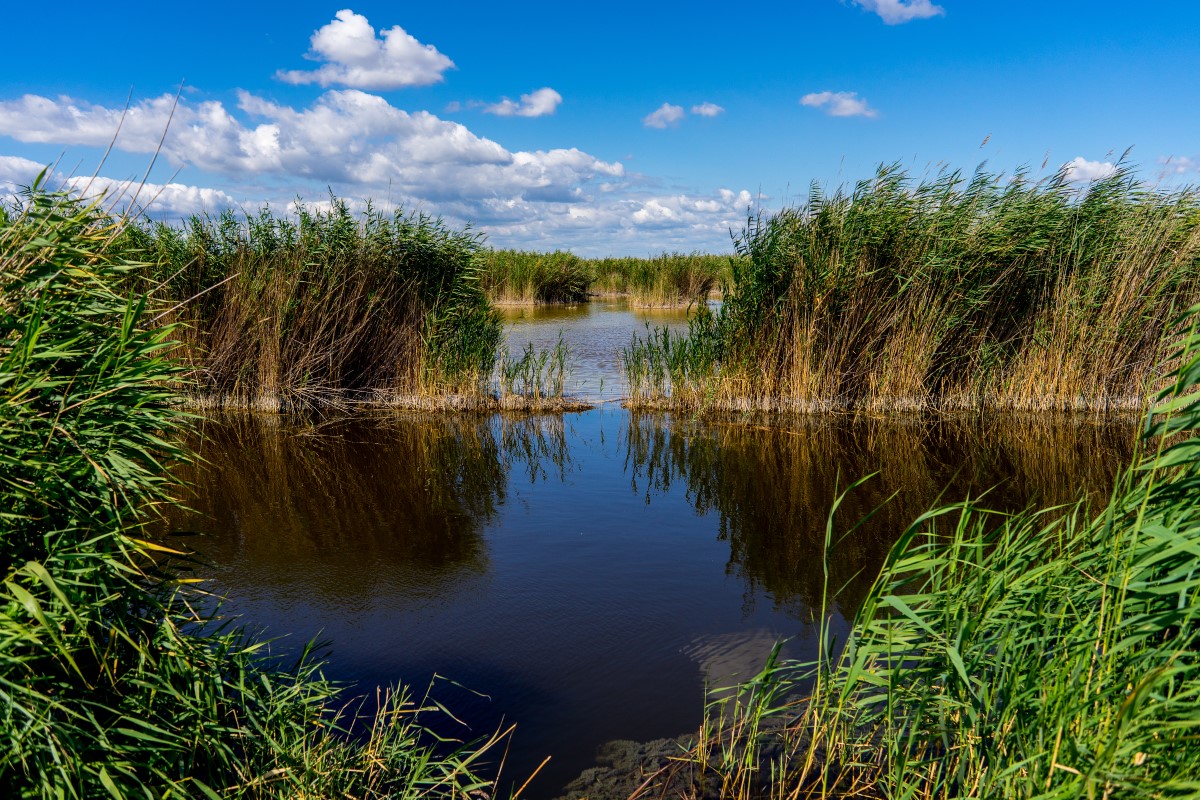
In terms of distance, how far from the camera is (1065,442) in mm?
10609

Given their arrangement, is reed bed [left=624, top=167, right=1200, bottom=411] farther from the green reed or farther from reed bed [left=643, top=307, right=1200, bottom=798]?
reed bed [left=643, top=307, right=1200, bottom=798]

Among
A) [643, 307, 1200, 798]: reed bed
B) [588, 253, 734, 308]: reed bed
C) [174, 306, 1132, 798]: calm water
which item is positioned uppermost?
[588, 253, 734, 308]: reed bed

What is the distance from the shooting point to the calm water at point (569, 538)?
15.2ft

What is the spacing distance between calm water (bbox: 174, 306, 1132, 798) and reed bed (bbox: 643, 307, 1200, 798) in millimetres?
1043

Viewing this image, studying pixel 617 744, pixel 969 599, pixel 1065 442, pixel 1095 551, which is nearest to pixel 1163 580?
pixel 1095 551

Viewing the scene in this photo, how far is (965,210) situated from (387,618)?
10291 millimetres

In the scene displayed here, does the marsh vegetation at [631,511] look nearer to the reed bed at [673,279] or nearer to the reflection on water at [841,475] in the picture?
the reflection on water at [841,475]

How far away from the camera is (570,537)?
7.18 meters

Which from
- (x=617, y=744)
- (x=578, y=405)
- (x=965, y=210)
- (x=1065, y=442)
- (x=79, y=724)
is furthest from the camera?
(x=578, y=405)

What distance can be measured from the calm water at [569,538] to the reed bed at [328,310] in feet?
2.90

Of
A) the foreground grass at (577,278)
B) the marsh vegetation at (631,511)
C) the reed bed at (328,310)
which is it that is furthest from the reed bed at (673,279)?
the reed bed at (328,310)

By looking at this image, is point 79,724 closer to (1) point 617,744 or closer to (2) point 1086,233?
(1) point 617,744

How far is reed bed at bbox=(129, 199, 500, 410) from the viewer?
11.9m

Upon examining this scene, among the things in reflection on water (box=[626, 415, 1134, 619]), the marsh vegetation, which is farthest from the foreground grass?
reflection on water (box=[626, 415, 1134, 619])
